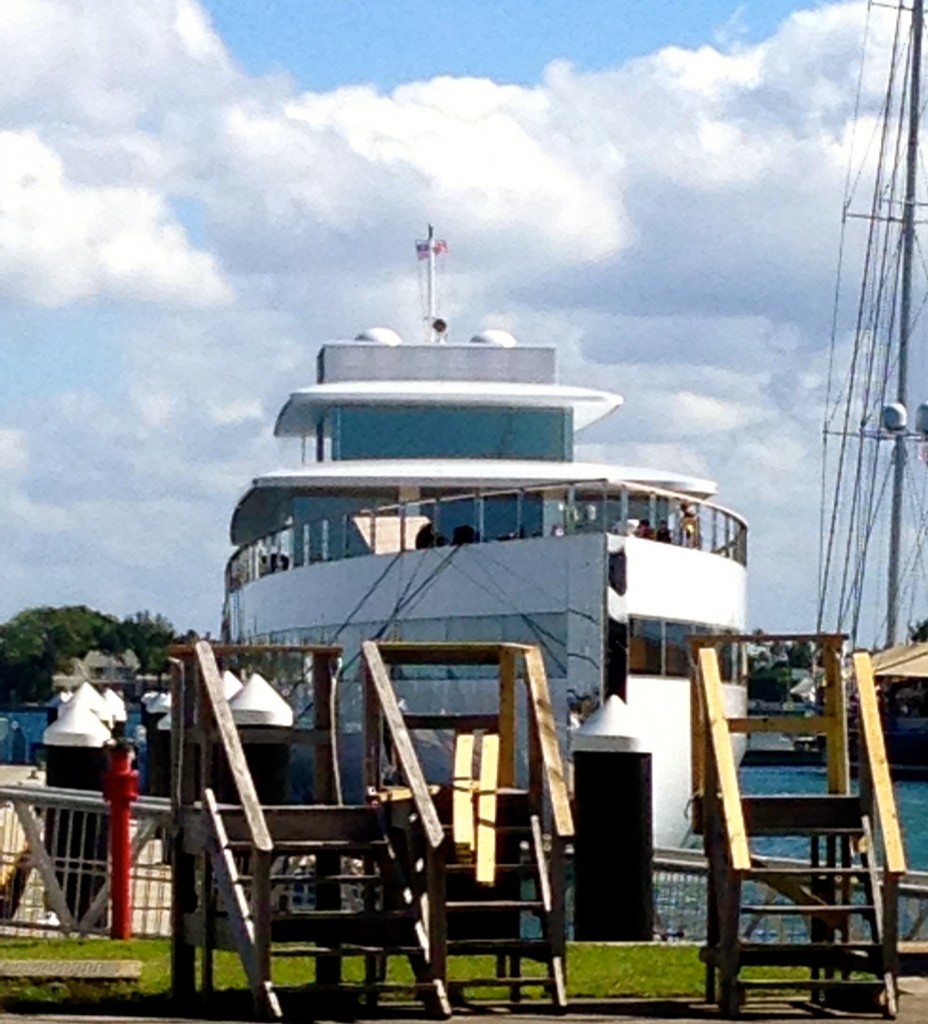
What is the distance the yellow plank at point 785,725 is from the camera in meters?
16.2

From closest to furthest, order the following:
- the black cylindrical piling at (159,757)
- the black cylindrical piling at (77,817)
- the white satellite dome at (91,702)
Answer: the black cylindrical piling at (77,817) < the white satellite dome at (91,702) < the black cylindrical piling at (159,757)

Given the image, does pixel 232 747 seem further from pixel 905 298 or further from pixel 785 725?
pixel 905 298

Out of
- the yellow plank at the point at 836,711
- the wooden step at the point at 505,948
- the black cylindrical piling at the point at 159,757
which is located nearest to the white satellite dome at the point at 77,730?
the yellow plank at the point at 836,711

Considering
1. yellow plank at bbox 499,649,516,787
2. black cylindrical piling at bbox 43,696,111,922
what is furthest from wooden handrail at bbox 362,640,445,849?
black cylindrical piling at bbox 43,696,111,922

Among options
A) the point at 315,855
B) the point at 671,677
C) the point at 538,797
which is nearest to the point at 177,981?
the point at 315,855

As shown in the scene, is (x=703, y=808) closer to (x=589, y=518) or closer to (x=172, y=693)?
(x=172, y=693)

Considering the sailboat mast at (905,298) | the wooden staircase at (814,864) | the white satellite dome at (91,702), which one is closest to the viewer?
the wooden staircase at (814,864)

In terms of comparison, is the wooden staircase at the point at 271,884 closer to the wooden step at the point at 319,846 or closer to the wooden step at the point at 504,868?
the wooden step at the point at 319,846

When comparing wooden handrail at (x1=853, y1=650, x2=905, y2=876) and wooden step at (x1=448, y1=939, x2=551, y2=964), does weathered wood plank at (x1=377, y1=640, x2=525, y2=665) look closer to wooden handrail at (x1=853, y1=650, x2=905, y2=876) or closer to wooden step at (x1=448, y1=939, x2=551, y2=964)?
wooden step at (x1=448, y1=939, x2=551, y2=964)

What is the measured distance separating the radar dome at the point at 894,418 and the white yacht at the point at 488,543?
2963 cm

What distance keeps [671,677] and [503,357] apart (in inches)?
511

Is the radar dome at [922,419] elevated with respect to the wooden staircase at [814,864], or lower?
elevated

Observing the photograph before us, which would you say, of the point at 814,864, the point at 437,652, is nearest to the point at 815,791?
the point at 814,864

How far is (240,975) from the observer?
54.2ft
